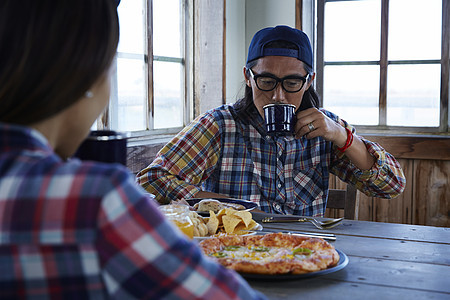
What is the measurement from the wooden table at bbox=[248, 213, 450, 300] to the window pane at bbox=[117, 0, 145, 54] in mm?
1463

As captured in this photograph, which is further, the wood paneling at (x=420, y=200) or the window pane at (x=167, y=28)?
the wood paneling at (x=420, y=200)

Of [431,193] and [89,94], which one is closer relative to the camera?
[89,94]

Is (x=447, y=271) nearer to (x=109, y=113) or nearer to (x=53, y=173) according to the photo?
(x=53, y=173)

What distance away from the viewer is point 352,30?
3430 mm

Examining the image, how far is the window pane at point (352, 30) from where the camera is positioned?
11.1 feet

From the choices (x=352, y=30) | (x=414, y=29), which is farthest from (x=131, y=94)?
(x=414, y=29)

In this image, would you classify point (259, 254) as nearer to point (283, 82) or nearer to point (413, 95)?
point (283, 82)

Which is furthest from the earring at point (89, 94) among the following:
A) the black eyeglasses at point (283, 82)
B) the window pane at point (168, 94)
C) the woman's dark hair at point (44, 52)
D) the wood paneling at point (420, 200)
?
the wood paneling at point (420, 200)

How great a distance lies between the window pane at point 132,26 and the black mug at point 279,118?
1.12m

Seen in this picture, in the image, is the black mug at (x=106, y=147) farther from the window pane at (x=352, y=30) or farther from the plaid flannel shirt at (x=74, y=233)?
the window pane at (x=352, y=30)

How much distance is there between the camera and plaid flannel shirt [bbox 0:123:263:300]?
55 centimetres

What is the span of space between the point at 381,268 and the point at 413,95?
7.87 feet

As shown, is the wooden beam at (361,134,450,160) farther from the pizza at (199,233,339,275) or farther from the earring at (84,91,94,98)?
the earring at (84,91,94,98)

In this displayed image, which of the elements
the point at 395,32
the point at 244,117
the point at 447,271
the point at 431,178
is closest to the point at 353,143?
the point at 244,117
